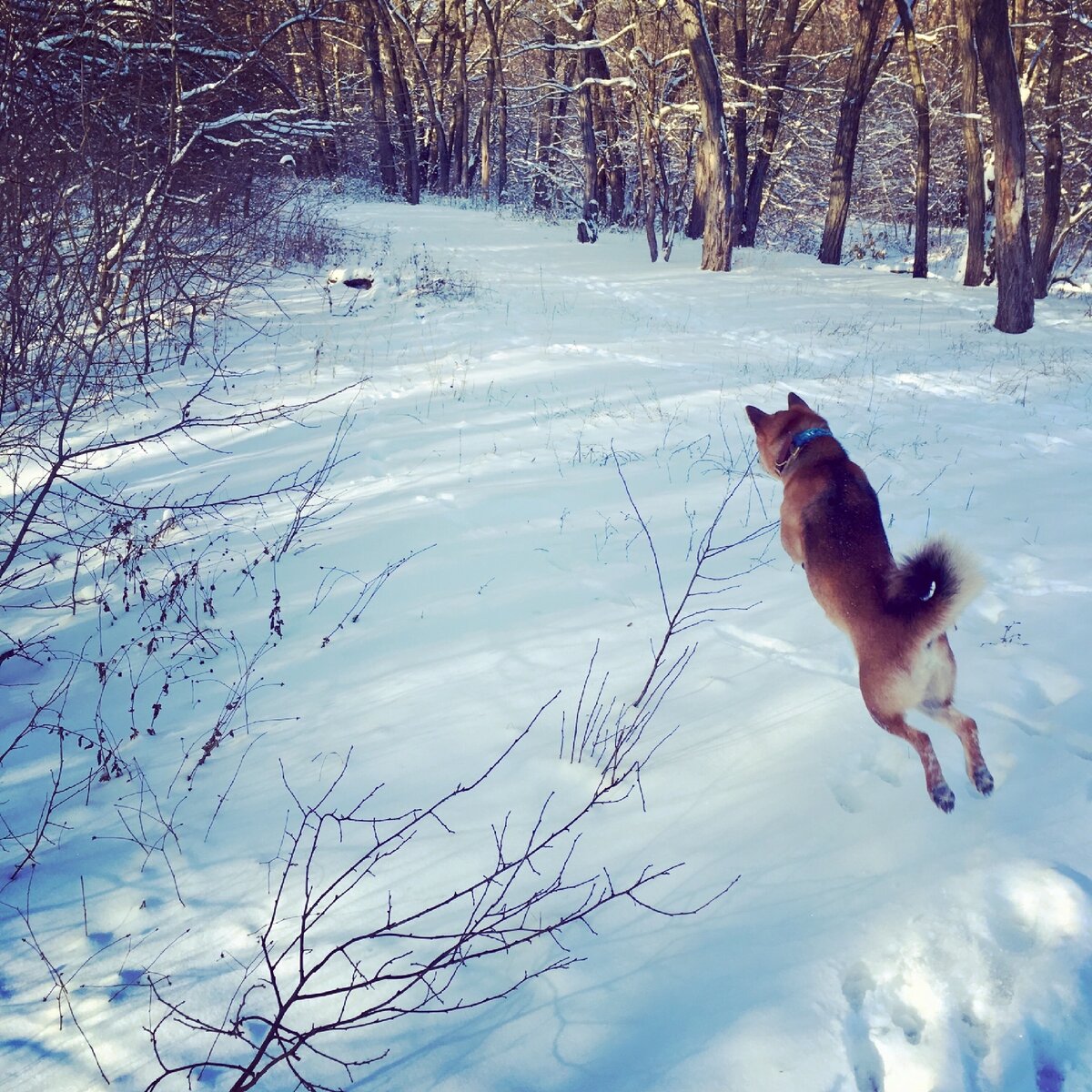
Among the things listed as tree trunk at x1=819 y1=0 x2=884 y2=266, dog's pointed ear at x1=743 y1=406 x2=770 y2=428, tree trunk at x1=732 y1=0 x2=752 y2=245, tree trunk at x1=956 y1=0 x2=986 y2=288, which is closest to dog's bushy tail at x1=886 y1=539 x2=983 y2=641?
dog's pointed ear at x1=743 y1=406 x2=770 y2=428

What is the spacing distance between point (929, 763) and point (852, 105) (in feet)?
62.4

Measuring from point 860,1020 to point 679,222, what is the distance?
2464 cm

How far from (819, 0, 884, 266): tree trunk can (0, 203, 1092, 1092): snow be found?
1346 centimetres

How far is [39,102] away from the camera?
4.61 m

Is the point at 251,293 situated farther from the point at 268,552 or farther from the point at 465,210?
the point at 465,210

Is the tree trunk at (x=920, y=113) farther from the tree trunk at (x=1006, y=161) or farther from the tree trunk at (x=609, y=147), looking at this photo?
the tree trunk at (x=609, y=147)

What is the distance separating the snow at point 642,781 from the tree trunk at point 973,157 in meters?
10.3

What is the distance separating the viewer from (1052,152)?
1409cm

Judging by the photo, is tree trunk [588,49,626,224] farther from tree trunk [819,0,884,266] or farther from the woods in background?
tree trunk [819,0,884,266]

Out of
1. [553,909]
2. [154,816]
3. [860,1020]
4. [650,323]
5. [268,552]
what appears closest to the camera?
[860,1020]

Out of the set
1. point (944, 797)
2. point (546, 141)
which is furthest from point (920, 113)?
point (944, 797)

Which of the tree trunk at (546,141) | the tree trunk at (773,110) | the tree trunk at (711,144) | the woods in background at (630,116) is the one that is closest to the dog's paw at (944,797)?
the woods in background at (630,116)

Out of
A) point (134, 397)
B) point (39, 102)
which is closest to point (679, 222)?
point (134, 397)

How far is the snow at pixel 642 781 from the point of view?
6.55 ft
